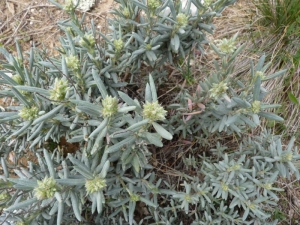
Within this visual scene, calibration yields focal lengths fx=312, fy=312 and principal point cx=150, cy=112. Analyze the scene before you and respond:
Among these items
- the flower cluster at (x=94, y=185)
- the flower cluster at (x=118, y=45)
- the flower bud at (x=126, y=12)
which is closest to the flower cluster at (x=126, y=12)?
the flower bud at (x=126, y=12)

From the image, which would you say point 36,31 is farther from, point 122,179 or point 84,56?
point 122,179

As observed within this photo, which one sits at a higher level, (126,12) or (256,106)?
(126,12)

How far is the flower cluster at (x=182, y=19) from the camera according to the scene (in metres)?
1.80

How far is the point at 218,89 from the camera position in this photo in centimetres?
166

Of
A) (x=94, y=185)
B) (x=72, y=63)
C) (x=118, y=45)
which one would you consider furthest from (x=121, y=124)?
(x=118, y=45)

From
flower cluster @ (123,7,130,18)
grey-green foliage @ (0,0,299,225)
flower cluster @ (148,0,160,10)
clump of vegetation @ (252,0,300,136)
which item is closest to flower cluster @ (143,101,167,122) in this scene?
grey-green foliage @ (0,0,299,225)

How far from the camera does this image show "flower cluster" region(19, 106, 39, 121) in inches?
59.8

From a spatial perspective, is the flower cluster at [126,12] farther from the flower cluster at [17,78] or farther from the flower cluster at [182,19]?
the flower cluster at [17,78]

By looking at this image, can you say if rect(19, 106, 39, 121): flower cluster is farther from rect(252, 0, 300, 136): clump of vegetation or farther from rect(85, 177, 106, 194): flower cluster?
rect(252, 0, 300, 136): clump of vegetation

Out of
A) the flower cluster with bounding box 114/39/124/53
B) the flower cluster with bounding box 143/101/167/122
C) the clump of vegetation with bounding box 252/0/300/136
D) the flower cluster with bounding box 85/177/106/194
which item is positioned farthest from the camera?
the clump of vegetation with bounding box 252/0/300/136

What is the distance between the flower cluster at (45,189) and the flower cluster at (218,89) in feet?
3.06

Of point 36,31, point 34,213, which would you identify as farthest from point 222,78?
point 36,31

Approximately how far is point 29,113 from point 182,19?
99cm

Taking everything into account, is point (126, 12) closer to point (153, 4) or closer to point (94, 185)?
point (153, 4)
